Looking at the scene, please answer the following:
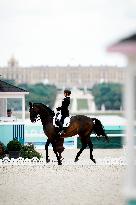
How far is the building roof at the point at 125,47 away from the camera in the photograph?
589cm

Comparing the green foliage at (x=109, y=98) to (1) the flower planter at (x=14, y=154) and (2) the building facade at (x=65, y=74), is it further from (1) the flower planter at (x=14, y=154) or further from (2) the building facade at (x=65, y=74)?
(1) the flower planter at (x=14, y=154)

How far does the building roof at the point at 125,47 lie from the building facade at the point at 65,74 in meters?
133

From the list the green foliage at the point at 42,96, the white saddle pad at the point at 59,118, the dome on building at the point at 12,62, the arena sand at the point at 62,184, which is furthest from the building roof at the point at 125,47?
the dome on building at the point at 12,62

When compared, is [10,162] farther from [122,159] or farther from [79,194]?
[79,194]

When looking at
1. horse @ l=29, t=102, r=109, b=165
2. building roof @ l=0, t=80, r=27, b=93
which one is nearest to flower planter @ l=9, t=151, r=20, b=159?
horse @ l=29, t=102, r=109, b=165

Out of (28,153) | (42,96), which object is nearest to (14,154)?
(28,153)

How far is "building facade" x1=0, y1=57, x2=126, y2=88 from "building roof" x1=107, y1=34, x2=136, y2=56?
436ft

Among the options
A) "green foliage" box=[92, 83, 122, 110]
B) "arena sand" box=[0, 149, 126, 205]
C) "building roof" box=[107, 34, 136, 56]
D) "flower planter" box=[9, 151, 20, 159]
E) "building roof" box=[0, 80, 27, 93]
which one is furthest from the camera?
"green foliage" box=[92, 83, 122, 110]

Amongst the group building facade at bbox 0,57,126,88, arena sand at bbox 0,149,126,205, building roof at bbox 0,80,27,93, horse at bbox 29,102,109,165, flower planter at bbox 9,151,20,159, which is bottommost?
arena sand at bbox 0,149,126,205

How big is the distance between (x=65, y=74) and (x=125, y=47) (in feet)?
448

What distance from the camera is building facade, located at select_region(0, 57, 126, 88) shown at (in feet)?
461

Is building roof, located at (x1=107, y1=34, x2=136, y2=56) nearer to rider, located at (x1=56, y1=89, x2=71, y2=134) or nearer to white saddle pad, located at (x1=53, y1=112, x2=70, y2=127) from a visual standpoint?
rider, located at (x1=56, y1=89, x2=71, y2=134)

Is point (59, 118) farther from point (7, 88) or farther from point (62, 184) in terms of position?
point (7, 88)

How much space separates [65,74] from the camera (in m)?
142
